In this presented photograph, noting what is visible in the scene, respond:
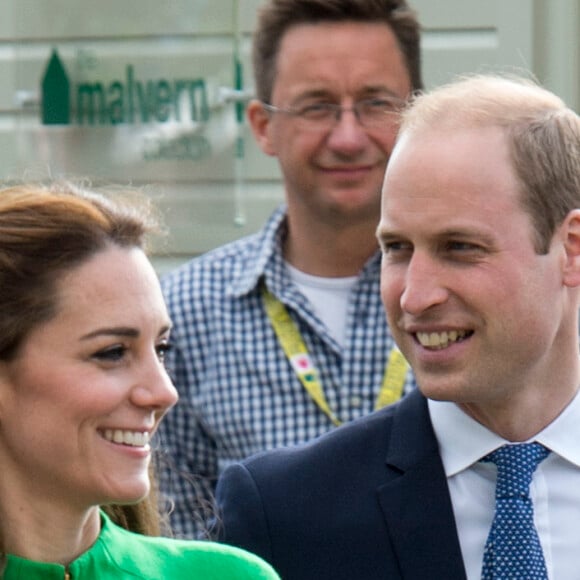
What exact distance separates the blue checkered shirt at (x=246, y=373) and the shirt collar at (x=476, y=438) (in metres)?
1.09

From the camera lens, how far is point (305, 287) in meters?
4.49

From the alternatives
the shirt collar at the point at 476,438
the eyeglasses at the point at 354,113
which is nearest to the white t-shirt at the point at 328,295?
the eyeglasses at the point at 354,113

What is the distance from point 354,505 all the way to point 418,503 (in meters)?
0.12

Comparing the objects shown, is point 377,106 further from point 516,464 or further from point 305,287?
point 516,464

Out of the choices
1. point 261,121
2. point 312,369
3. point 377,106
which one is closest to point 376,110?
point 377,106

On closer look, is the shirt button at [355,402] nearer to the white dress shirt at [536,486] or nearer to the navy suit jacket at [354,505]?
the navy suit jacket at [354,505]

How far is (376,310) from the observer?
4.41 metres

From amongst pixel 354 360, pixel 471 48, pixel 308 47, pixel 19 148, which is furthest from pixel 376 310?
pixel 19 148

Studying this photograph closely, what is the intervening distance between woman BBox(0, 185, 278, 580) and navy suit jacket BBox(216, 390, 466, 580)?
9 centimetres

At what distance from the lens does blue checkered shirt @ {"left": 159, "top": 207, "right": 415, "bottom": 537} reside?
432 centimetres

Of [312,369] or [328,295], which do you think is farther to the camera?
[328,295]

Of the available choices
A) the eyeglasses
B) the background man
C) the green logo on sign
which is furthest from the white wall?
the eyeglasses

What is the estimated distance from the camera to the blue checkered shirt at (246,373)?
4324 millimetres

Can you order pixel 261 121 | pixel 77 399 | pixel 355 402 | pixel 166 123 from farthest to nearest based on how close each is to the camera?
pixel 166 123
pixel 261 121
pixel 355 402
pixel 77 399
